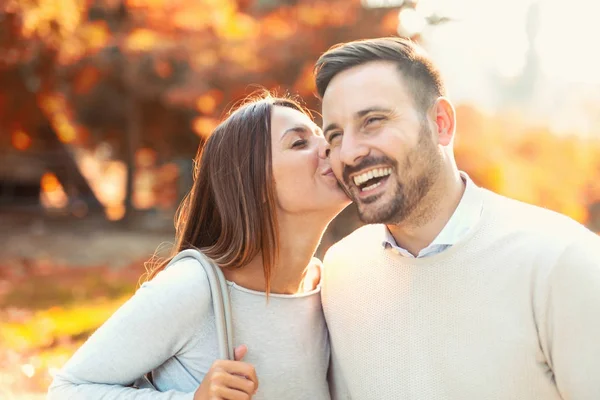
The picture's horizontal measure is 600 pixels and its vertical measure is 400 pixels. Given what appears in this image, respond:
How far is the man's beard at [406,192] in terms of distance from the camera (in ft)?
7.82

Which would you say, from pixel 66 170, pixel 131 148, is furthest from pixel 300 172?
pixel 66 170

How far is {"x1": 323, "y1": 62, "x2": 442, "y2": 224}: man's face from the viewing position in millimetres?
2396

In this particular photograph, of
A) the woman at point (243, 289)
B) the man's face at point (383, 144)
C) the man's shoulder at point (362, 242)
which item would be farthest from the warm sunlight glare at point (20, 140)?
the man's face at point (383, 144)

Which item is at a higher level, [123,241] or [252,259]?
[252,259]

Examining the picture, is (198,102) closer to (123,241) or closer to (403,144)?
(123,241)

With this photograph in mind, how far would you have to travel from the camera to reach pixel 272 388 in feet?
7.84

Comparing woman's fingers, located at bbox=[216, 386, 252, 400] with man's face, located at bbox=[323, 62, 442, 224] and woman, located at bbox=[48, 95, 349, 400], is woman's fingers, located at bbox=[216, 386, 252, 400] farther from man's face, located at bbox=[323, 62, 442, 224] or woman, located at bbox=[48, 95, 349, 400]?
man's face, located at bbox=[323, 62, 442, 224]

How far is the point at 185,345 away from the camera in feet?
7.53

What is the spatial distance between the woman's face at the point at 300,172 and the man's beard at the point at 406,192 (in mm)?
218

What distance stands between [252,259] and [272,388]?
0.46 m

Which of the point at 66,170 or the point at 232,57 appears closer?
the point at 232,57

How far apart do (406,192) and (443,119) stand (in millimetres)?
363

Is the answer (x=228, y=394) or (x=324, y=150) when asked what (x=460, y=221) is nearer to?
(x=324, y=150)

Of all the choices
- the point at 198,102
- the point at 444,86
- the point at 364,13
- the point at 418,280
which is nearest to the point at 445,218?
the point at 418,280
